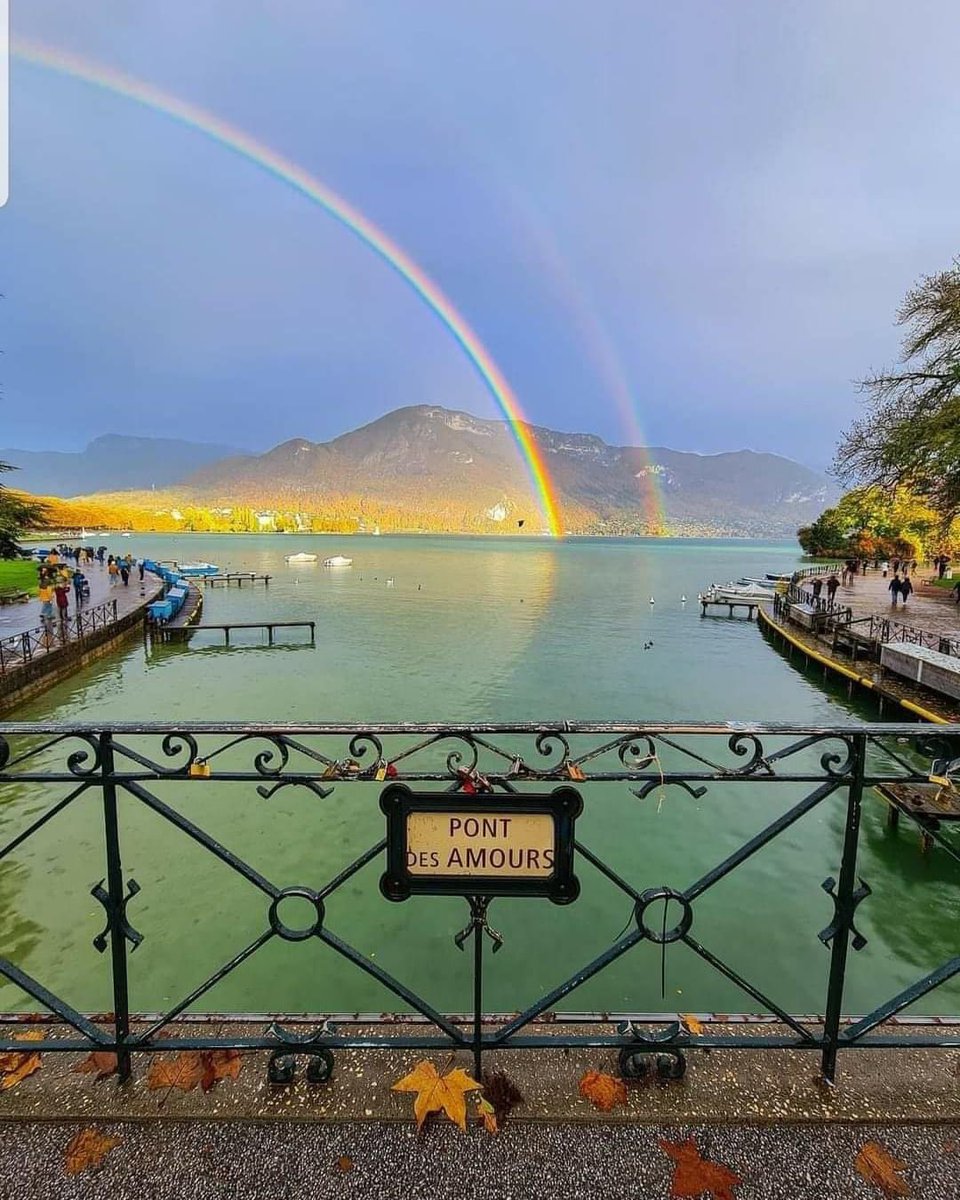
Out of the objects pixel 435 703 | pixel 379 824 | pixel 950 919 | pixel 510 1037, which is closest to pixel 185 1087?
pixel 510 1037

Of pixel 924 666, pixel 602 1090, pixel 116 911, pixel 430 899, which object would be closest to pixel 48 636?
pixel 430 899

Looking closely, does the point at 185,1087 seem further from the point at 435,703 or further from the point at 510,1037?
the point at 435,703

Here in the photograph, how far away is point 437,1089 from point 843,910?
1375mm

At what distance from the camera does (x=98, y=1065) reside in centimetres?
194

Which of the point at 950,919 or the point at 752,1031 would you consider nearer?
the point at 752,1031

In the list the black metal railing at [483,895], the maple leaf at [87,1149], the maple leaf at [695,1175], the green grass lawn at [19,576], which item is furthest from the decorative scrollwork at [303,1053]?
the green grass lawn at [19,576]

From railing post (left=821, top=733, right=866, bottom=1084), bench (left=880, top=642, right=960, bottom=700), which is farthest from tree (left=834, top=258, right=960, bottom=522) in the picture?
railing post (left=821, top=733, right=866, bottom=1084)

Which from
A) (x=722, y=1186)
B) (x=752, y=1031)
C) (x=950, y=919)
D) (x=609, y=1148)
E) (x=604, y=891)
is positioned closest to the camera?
(x=722, y=1186)

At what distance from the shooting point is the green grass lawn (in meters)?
27.3

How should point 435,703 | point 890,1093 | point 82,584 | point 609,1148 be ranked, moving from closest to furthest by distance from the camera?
point 609,1148
point 890,1093
point 435,703
point 82,584

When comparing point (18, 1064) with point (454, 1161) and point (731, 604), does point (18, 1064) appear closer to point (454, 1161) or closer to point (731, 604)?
point (454, 1161)

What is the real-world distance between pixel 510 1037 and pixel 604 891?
606cm

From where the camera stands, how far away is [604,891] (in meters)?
7.42

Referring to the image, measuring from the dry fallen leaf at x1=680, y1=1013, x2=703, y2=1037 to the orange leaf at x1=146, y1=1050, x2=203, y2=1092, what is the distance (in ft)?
5.30
